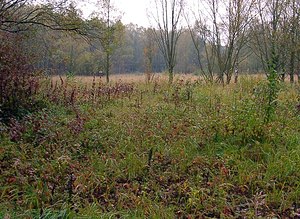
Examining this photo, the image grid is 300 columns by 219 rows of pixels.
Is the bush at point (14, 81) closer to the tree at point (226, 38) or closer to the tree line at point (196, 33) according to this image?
the tree line at point (196, 33)

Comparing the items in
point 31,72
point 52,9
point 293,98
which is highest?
point 52,9

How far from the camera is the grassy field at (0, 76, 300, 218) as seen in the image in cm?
286

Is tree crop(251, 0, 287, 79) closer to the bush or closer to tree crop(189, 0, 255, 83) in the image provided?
tree crop(189, 0, 255, 83)

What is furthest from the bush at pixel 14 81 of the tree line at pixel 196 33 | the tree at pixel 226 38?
the tree at pixel 226 38

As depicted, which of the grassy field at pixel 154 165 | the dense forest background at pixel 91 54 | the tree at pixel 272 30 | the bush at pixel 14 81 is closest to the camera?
the grassy field at pixel 154 165

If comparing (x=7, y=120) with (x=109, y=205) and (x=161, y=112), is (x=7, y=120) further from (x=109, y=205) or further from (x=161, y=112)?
(x=109, y=205)

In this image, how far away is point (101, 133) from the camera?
4969 mm

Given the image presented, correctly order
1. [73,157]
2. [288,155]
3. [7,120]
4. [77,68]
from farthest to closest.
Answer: [77,68], [7,120], [73,157], [288,155]

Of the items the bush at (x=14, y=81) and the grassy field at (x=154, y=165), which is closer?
the grassy field at (x=154, y=165)

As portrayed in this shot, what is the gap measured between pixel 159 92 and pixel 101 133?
506cm

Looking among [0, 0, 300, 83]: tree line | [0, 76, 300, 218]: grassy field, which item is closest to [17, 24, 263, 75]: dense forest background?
[0, 0, 300, 83]: tree line

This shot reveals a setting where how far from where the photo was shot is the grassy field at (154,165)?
9.37ft

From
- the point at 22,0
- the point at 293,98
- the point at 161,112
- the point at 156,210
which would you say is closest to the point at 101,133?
the point at 161,112

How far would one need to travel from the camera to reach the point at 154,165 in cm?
381
